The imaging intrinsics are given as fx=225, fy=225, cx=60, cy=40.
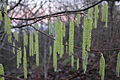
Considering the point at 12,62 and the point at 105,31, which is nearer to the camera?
the point at 105,31

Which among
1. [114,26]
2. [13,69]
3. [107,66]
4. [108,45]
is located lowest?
[13,69]

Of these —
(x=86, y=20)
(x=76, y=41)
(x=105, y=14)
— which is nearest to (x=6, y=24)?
(x=86, y=20)

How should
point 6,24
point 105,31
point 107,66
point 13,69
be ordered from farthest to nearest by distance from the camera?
point 13,69, point 105,31, point 107,66, point 6,24

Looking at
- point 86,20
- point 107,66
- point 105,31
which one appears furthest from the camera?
point 105,31

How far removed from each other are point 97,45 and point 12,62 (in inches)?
163

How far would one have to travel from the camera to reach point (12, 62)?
9328 mm

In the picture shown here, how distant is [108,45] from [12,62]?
4.26 metres

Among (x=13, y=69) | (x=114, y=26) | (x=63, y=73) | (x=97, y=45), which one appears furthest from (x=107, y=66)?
(x=13, y=69)

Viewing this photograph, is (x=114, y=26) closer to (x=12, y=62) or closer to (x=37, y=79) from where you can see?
(x=37, y=79)

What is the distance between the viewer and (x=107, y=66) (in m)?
6.51

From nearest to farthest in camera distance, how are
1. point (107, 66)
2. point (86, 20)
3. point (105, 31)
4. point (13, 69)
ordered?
point (86, 20)
point (107, 66)
point (105, 31)
point (13, 69)

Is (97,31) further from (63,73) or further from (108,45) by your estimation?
(63,73)

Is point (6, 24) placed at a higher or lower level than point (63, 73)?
higher

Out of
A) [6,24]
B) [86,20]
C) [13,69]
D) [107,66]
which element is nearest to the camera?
[86,20]
